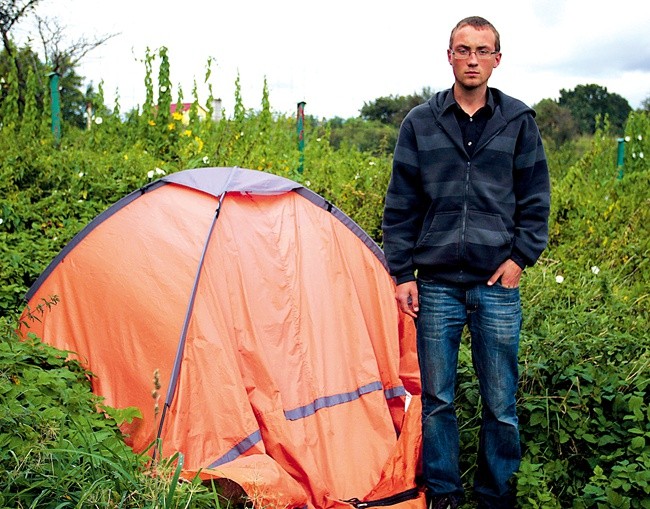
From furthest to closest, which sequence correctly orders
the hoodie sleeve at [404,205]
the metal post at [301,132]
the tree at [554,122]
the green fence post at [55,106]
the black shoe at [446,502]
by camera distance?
the tree at [554,122], the metal post at [301,132], the green fence post at [55,106], the black shoe at [446,502], the hoodie sleeve at [404,205]

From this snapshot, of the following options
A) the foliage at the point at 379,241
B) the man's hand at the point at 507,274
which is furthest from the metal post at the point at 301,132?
the man's hand at the point at 507,274

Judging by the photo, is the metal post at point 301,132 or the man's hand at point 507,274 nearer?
the man's hand at point 507,274

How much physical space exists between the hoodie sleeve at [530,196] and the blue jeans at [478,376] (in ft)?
0.57

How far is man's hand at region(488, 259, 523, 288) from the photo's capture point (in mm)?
2756

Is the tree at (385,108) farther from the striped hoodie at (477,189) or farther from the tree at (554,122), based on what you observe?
the striped hoodie at (477,189)

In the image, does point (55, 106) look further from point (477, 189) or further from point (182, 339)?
point (477, 189)

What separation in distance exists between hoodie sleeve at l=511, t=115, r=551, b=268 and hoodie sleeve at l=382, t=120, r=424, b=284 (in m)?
0.39

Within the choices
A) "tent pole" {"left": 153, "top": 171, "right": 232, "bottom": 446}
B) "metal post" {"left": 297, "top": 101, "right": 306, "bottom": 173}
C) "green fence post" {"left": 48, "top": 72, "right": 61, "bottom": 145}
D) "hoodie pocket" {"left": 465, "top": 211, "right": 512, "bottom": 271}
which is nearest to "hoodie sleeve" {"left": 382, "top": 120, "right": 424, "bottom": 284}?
"hoodie pocket" {"left": 465, "top": 211, "right": 512, "bottom": 271}

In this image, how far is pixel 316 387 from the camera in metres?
3.40

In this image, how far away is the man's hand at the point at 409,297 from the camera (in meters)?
2.92

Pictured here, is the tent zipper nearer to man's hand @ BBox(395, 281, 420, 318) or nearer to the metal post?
man's hand @ BBox(395, 281, 420, 318)

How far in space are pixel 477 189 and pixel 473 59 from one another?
1.56 ft

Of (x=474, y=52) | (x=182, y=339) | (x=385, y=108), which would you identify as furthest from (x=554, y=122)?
(x=182, y=339)

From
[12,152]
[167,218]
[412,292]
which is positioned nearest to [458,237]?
[412,292]
